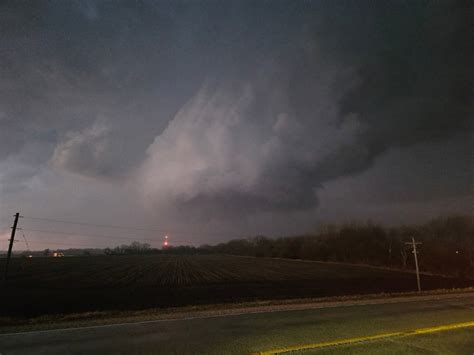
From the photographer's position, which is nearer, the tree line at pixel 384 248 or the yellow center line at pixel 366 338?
the yellow center line at pixel 366 338

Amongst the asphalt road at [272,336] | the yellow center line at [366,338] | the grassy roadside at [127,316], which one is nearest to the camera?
the yellow center line at [366,338]

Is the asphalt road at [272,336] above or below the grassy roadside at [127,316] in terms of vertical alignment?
above

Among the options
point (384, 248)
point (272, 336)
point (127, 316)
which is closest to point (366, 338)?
point (272, 336)

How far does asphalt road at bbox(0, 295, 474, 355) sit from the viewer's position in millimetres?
7605

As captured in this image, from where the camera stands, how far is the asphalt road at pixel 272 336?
7.61 meters

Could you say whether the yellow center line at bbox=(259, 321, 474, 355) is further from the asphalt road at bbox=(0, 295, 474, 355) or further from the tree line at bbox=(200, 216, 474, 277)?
the tree line at bbox=(200, 216, 474, 277)

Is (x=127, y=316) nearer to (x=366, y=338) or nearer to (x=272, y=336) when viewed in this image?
(x=272, y=336)

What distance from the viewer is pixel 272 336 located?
28.5ft

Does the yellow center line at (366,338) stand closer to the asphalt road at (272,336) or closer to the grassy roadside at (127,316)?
the asphalt road at (272,336)

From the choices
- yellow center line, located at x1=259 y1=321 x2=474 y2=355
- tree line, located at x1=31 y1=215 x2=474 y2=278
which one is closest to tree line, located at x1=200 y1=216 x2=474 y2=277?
tree line, located at x1=31 y1=215 x2=474 y2=278

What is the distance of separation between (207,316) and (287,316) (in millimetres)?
3368

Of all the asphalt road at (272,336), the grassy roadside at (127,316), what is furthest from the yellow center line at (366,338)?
the grassy roadside at (127,316)

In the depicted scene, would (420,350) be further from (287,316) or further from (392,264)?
(392,264)

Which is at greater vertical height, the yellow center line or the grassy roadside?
the yellow center line
